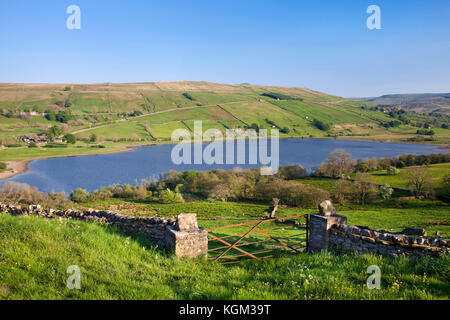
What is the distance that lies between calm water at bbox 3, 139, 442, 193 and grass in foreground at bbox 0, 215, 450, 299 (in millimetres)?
52307

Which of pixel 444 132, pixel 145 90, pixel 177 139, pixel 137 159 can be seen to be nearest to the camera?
pixel 137 159

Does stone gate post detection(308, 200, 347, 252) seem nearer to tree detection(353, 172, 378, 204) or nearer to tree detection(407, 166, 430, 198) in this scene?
tree detection(353, 172, 378, 204)

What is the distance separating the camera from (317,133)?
137625mm

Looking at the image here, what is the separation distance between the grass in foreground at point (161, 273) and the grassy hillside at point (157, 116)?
95.9 m

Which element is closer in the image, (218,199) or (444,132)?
(218,199)

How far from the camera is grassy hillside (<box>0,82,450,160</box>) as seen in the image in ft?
378

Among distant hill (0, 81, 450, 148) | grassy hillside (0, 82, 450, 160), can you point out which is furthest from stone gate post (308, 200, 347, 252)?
distant hill (0, 81, 450, 148)

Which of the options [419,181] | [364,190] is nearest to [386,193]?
[364,190]

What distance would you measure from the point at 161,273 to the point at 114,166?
76.4 metres

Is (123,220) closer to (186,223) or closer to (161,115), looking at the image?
(186,223)
